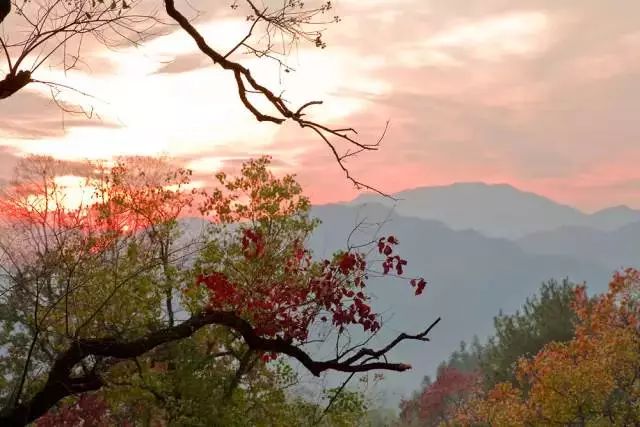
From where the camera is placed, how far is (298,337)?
7539 mm

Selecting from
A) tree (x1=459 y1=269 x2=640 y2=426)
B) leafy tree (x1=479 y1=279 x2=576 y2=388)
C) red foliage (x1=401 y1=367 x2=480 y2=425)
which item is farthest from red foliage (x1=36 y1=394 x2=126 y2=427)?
red foliage (x1=401 y1=367 x2=480 y2=425)

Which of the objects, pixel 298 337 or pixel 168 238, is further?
pixel 168 238

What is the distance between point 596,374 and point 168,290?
18.0 m

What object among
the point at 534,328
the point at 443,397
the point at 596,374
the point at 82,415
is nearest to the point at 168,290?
the point at 82,415

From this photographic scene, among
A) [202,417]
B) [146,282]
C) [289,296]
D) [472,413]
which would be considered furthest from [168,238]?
[472,413]

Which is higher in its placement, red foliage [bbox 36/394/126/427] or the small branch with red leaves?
the small branch with red leaves

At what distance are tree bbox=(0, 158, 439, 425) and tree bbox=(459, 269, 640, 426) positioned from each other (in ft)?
42.4

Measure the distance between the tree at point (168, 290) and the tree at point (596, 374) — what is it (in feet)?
42.4

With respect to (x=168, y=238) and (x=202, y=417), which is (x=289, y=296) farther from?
(x=168, y=238)

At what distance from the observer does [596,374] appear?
25781 millimetres

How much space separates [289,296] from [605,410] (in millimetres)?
23604

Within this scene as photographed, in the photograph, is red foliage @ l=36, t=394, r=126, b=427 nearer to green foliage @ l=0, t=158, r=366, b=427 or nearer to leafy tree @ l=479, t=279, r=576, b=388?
green foliage @ l=0, t=158, r=366, b=427

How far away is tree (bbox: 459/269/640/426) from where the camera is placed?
25.9m

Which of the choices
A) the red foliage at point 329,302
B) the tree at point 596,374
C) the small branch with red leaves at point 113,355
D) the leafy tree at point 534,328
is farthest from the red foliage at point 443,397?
the small branch with red leaves at point 113,355
